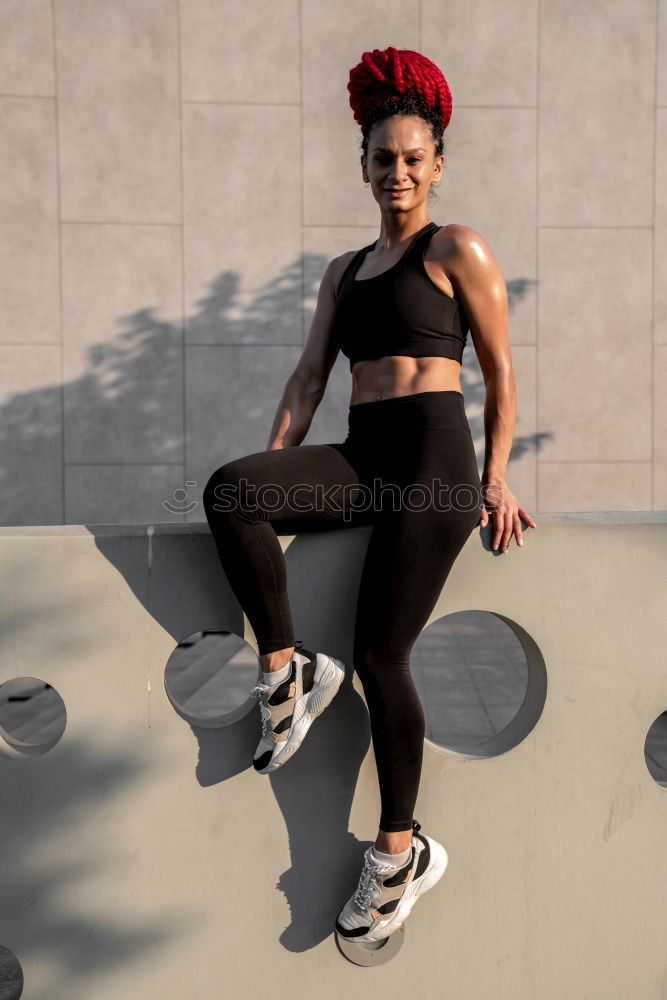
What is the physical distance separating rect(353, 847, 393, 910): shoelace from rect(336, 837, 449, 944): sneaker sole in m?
0.07

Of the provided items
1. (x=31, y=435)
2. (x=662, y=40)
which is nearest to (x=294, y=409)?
(x=31, y=435)

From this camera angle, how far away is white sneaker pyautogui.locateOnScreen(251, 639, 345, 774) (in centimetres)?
181

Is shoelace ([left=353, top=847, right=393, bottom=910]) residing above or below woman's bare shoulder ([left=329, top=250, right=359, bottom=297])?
below

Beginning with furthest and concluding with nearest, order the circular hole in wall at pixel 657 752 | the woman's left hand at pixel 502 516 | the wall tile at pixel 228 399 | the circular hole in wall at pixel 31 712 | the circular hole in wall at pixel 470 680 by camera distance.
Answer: the wall tile at pixel 228 399 → the circular hole in wall at pixel 31 712 → the circular hole in wall at pixel 470 680 → the circular hole in wall at pixel 657 752 → the woman's left hand at pixel 502 516

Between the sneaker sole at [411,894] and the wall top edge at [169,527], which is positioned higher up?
the wall top edge at [169,527]

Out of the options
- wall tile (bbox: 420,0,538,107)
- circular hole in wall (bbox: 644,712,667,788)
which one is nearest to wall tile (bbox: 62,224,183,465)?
wall tile (bbox: 420,0,538,107)

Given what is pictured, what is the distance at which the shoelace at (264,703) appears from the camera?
5.93ft

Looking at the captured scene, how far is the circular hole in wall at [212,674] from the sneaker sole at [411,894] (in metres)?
2.14

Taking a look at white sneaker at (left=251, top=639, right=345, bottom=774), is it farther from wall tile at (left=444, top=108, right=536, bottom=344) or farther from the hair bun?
wall tile at (left=444, top=108, right=536, bottom=344)

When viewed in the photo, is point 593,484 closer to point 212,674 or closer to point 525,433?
point 525,433

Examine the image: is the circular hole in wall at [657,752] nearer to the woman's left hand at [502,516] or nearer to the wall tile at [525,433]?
the wall tile at [525,433]

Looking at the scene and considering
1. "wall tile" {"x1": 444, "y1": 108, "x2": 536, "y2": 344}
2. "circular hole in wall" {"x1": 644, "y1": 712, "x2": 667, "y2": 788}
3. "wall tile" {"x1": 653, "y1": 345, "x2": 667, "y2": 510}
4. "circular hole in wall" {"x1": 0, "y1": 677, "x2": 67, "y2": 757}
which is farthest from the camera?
"wall tile" {"x1": 653, "y1": 345, "x2": 667, "y2": 510}

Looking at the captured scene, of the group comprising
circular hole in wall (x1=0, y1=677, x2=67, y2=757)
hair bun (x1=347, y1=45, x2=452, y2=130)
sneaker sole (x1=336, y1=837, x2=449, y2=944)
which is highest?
hair bun (x1=347, y1=45, x2=452, y2=130)

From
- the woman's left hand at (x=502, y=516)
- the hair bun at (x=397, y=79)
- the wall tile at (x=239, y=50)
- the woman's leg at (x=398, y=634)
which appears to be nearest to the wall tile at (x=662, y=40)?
the wall tile at (x=239, y=50)
